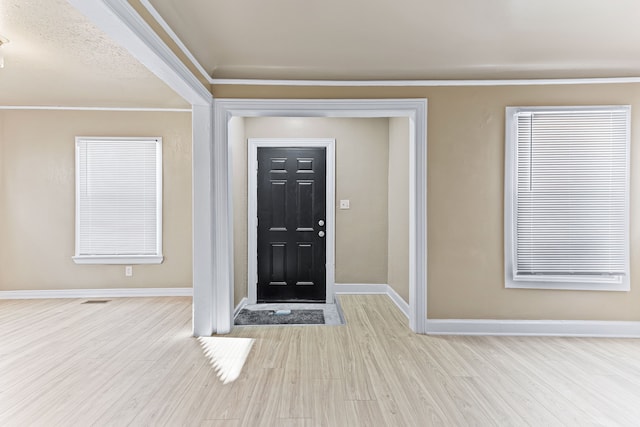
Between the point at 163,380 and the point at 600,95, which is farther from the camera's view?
the point at 600,95

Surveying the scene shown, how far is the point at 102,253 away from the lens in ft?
16.1

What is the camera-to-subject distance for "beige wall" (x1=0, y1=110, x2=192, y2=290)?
4812 millimetres

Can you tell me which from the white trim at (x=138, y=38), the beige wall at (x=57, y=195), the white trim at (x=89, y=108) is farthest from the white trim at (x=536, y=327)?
the white trim at (x=89, y=108)

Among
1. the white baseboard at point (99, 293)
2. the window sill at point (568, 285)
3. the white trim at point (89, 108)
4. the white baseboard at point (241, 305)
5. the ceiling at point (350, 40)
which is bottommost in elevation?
the white baseboard at point (241, 305)

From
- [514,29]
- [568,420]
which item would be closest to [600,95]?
[514,29]

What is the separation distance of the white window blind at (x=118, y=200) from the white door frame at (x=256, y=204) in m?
1.21

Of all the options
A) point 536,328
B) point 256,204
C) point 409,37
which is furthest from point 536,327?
point 256,204

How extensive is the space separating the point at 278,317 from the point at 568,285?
9.53 ft

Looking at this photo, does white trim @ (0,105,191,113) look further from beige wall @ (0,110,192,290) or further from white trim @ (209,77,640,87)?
white trim @ (209,77,640,87)

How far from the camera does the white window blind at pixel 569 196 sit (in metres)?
3.40

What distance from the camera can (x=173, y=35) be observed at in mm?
2521

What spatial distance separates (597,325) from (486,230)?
133 centimetres

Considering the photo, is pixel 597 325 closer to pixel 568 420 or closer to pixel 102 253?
pixel 568 420

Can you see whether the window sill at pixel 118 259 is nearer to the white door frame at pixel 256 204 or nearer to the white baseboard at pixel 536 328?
the white door frame at pixel 256 204
